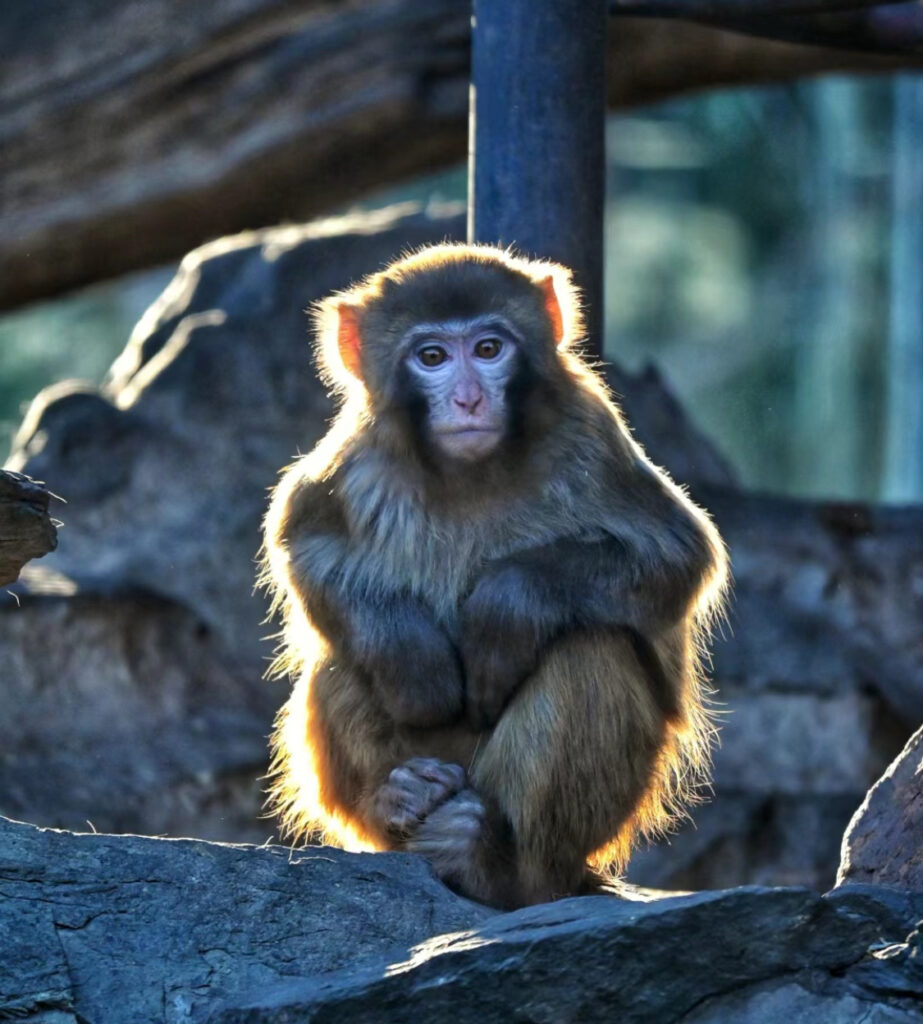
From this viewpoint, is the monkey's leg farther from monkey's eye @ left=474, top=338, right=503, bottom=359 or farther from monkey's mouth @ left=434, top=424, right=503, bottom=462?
monkey's eye @ left=474, top=338, right=503, bottom=359

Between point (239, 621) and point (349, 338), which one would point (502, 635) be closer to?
point (349, 338)

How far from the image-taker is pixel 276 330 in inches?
320

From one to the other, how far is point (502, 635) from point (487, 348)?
2.62 ft

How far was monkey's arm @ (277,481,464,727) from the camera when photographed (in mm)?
4586

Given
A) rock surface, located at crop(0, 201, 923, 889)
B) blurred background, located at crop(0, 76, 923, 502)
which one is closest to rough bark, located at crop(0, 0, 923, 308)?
rock surface, located at crop(0, 201, 923, 889)

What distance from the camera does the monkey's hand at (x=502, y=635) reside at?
448cm

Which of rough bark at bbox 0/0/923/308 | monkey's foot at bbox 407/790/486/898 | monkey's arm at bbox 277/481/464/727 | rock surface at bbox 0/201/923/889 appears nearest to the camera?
monkey's foot at bbox 407/790/486/898

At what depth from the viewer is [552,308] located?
4.95m

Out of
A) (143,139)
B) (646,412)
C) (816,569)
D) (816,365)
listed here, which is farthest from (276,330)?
(816,365)

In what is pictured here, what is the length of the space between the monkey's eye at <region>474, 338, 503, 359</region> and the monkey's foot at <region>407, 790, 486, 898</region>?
47.8 inches

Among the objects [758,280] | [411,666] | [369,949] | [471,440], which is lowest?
[369,949]

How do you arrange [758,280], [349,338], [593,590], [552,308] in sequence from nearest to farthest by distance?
[593,590] < [552,308] < [349,338] < [758,280]

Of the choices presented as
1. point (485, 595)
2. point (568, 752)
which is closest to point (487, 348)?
point (485, 595)

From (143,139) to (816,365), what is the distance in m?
15.3
